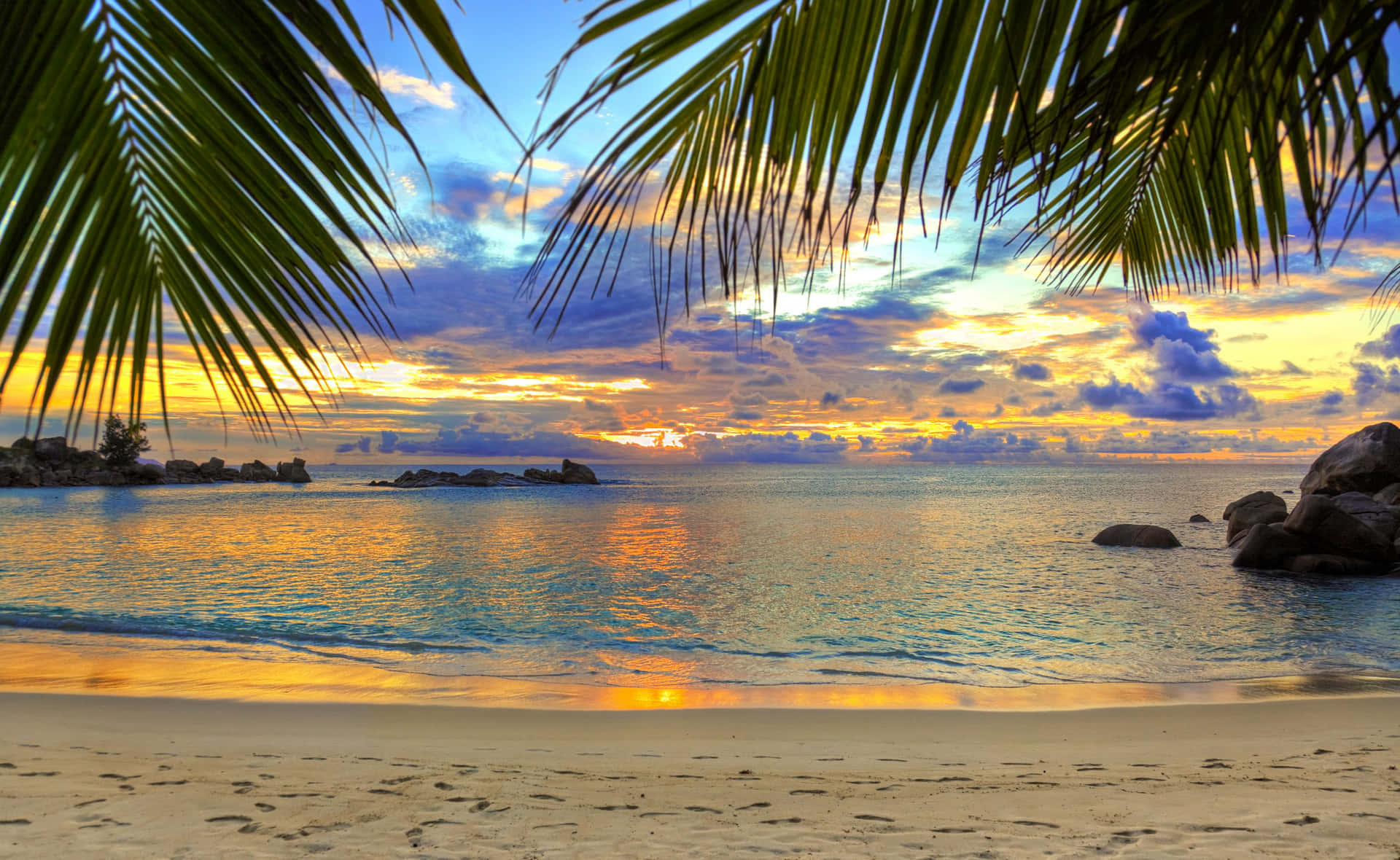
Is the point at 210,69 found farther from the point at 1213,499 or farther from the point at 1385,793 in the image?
the point at 1213,499

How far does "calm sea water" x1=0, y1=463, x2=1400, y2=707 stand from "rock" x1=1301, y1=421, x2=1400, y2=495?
14.0ft

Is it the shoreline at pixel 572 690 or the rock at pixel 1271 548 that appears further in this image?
the rock at pixel 1271 548

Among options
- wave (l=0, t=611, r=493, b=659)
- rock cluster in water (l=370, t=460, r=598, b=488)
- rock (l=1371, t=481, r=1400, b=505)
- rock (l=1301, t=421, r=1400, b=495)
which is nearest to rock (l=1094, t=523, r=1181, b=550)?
rock (l=1301, t=421, r=1400, b=495)

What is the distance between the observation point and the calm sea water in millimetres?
11586

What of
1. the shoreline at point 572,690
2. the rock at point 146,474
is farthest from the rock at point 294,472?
the shoreline at point 572,690

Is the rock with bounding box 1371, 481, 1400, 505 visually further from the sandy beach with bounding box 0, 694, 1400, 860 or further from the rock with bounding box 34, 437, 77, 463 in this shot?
the rock with bounding box 34, 437, 77, 463

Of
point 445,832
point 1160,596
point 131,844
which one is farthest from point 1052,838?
point 1160,596

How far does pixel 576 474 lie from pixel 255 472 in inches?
1624

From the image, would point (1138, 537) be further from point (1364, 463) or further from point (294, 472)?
point (294, 472)

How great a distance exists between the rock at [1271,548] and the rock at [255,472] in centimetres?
9727

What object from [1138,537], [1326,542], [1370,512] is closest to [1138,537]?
[1138,537]

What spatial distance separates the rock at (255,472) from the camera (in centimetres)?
8962

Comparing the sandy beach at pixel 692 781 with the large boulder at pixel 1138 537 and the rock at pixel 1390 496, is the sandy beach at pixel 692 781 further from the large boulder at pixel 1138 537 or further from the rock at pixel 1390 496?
the large boulder at pixel 1138 537

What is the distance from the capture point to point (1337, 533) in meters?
19.1
